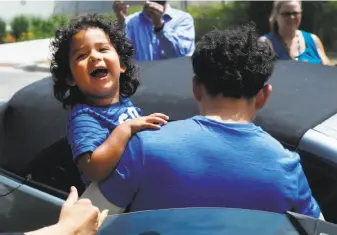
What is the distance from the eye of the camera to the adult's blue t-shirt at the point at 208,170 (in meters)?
1.64

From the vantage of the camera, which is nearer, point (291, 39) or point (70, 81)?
point (70, 81)

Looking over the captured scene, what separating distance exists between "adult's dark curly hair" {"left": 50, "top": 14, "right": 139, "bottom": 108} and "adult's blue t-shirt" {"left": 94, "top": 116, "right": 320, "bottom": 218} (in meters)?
0.64

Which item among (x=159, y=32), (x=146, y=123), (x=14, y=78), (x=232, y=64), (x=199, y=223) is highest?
(x=232, y=64)

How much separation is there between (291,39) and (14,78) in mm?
8729

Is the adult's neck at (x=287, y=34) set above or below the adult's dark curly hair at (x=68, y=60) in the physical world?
below

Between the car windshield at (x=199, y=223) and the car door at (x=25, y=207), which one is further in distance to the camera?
the car door at (x=25, y=207)

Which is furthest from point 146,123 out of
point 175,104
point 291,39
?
point 291,39

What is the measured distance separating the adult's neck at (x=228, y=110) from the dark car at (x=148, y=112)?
1.50 ft

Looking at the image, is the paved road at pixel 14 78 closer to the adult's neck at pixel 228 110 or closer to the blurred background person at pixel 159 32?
the blurred background person at pixel 159 32

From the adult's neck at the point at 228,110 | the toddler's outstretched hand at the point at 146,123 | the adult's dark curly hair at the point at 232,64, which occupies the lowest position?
the toddler's outstretched hand at the point at 146,123

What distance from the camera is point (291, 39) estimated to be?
3.91 m

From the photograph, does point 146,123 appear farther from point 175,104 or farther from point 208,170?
point 175,104

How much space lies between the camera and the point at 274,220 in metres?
1.51

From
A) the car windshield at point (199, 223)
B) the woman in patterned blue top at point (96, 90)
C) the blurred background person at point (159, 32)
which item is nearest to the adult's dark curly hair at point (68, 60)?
the woman in patterned blue top at point (96, 90)
